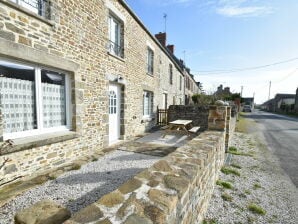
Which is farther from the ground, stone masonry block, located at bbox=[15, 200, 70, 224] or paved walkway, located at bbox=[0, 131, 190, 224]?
stone masonry block, located at bbox=[15, 200, 70, 224]

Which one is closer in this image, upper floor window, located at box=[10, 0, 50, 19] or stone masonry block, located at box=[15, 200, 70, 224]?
stone masonry block, located at box=[15, 200, 70, 224]

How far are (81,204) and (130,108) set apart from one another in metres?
5.50

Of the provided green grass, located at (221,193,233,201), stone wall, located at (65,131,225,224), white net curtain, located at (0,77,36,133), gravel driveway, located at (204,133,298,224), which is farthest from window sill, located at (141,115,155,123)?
stone wall, located at (65,131,225,224)

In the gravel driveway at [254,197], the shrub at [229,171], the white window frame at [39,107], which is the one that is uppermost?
the white window frame at [39,107]

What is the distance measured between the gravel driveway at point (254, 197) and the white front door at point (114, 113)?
4359mm

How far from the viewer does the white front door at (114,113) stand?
687 cm

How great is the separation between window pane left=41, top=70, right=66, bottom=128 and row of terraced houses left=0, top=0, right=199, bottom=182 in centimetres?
2

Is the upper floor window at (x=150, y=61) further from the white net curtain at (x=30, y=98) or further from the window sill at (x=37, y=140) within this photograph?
the window sill at (x=37, y=140)

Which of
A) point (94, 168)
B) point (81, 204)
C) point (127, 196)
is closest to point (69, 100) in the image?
point (94, 168)

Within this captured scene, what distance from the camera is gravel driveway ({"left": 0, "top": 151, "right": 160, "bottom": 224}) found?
8.86 feet

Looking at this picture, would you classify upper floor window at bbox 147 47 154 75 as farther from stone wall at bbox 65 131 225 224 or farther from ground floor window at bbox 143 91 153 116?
stone wall at bbox 65 131 225 224

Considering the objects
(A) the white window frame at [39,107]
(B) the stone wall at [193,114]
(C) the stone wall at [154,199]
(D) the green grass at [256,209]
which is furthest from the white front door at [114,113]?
(D) the green grass at [256,209]

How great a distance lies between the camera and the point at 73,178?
11.9ft

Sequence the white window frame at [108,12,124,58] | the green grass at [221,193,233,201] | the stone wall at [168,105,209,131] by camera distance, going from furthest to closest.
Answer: the stone wall at [168,105,209,131] → the white window frame at [108,12,124,58] → the green grass at [221,193,233,201]
